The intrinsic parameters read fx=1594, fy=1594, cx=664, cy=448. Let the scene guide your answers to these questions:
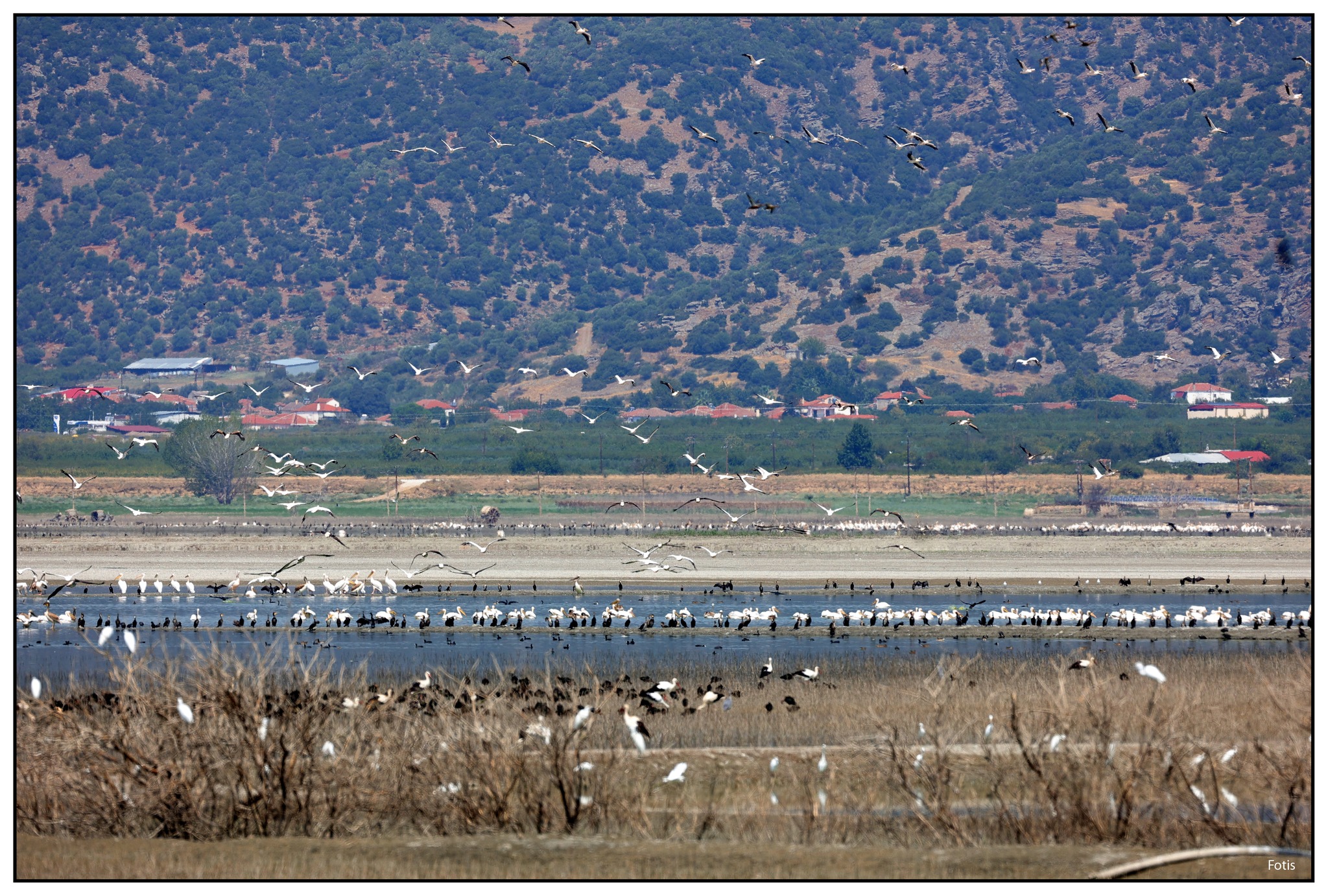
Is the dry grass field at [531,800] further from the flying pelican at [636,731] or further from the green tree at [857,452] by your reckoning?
the green tree at [857,452]

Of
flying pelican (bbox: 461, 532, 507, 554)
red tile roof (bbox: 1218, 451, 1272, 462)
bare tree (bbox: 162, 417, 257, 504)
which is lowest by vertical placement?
flying pelican (bbox: 461, 532, 507, 554)

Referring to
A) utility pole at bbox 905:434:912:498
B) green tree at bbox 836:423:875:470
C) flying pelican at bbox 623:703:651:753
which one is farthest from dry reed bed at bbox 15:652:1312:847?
green tree at bbox 836:423:875:470

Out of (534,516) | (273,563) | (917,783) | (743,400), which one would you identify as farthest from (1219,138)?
(917,783)

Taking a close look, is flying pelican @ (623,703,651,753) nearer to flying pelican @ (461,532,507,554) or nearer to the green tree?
flying pelican @ (461,532,507,554)

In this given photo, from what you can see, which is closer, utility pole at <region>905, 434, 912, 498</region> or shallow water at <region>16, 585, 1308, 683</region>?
shallow water at <region>16, 585, 1308, 683</region>

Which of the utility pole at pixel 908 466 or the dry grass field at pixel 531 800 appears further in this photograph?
the utility pole at pixel 908 466

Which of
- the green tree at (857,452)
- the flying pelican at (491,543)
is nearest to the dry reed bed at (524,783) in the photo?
the flying pelican at (491,543)
